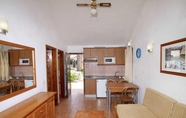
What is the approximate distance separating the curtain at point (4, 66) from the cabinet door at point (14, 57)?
12 centimetres

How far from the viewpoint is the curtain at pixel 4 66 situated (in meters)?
1.82

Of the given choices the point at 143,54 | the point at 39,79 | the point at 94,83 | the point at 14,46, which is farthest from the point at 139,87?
the point at 14,46

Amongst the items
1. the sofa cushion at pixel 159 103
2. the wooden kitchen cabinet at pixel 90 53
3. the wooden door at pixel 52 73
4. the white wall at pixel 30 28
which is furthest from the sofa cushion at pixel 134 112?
the wooden kitchen cabinet at pixel 90 53

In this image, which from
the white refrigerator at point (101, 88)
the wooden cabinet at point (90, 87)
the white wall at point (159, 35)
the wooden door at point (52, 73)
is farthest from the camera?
the wooden cabinet at point (90, 87)

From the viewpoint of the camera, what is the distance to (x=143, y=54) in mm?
3463

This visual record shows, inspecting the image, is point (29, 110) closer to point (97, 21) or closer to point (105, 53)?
point (97, 21)

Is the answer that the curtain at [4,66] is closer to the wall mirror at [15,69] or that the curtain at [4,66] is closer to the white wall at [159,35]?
the wall mirror at [15,69]

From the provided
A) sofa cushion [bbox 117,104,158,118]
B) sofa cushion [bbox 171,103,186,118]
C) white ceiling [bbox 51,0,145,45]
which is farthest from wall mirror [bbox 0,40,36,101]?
sofa cushion [bbox 171,103,186,118]

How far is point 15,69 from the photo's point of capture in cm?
222

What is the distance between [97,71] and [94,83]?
0.69 metres

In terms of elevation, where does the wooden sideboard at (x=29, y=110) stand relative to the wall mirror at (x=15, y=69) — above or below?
below

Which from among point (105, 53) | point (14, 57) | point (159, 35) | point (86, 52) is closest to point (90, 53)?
point (86, 52)

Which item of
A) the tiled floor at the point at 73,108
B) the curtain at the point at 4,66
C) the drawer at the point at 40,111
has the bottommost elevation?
the tiled floor at the point at 73,108

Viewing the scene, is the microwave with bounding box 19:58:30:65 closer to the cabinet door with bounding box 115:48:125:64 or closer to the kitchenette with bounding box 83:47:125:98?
the kitchenette with bounding box 83:47:125:98
